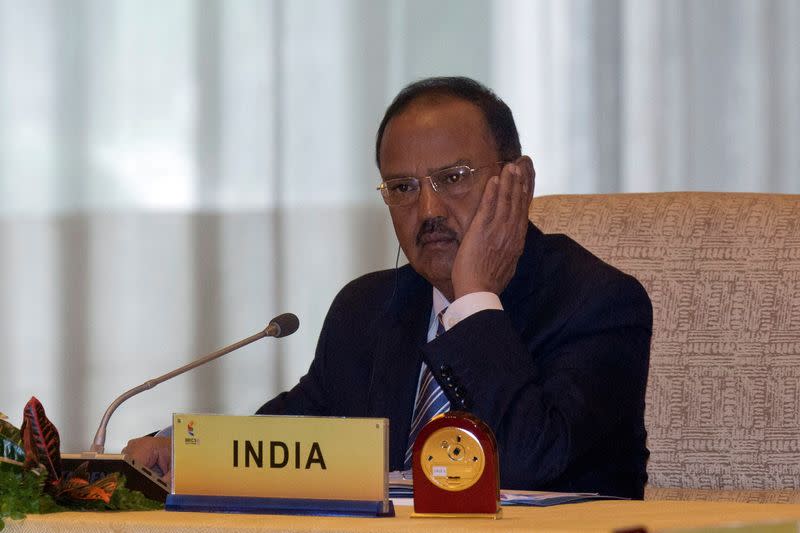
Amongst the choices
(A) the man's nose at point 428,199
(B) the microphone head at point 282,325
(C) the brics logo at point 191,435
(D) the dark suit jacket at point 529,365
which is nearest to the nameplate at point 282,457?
(C) the brics logo at point 191,435

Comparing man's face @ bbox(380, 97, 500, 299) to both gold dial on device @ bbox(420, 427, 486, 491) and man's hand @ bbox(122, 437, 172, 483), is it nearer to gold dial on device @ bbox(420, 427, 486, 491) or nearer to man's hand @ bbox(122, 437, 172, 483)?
man's hand @ bbox(122, 437, 172, 483)

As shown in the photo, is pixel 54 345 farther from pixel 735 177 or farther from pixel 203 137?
pixel 735 177

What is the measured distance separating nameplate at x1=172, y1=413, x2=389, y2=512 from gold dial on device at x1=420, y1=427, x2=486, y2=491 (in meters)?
0.04

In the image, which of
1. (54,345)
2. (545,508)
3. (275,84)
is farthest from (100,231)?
(545,508)

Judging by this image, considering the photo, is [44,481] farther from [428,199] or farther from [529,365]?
[428,199]

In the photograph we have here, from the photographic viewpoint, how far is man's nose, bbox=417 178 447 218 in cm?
198

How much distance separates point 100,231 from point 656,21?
1944 mm

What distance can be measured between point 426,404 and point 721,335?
61cm

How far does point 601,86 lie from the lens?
3859 mm

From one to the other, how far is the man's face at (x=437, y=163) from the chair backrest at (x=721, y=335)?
43 cm

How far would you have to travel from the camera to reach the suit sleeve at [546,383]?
1.68m

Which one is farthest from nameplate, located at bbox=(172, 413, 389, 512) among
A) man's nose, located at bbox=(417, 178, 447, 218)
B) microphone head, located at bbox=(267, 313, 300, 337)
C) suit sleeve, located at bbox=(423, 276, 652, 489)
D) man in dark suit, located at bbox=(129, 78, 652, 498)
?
man's nose, located at bbox=(417, 178, 447, 218)

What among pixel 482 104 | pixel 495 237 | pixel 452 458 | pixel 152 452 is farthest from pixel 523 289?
pixel 452 458

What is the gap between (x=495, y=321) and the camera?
1.75m
